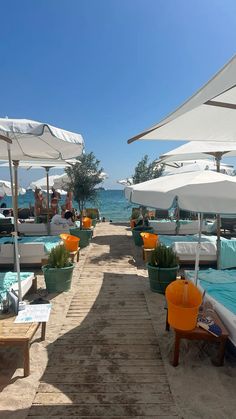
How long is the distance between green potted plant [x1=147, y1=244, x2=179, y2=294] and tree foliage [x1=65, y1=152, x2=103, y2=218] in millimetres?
6865

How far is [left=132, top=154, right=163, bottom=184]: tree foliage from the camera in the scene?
16531 millimetres

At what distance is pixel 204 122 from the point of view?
3.79 metres

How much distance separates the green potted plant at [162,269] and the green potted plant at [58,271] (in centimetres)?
163

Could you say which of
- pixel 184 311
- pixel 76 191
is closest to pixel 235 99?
pixel 184 311

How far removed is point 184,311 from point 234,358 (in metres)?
1.03

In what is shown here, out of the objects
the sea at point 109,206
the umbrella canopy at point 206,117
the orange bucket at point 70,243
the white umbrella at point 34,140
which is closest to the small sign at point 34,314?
the white umbrella at point 34,140

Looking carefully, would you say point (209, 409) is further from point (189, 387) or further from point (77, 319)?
point (77, 319)

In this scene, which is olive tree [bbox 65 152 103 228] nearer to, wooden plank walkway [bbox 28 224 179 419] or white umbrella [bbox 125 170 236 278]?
wooden plank walkway [bbox 28 224 179 419]

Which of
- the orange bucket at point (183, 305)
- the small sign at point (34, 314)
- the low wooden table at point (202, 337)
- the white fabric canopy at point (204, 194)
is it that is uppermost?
the white fabric canopy at point (204, 194)

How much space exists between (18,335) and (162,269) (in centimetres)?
311

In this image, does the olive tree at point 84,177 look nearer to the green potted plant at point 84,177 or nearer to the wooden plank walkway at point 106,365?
the green potted plant at point 84,177

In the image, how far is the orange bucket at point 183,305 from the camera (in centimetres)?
341

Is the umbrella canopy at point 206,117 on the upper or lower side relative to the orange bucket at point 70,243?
upper

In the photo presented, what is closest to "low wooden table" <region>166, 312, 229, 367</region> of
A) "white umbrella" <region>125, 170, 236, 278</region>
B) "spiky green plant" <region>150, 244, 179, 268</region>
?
"white umbrella" <region>125, 170, 236, 278</region>
